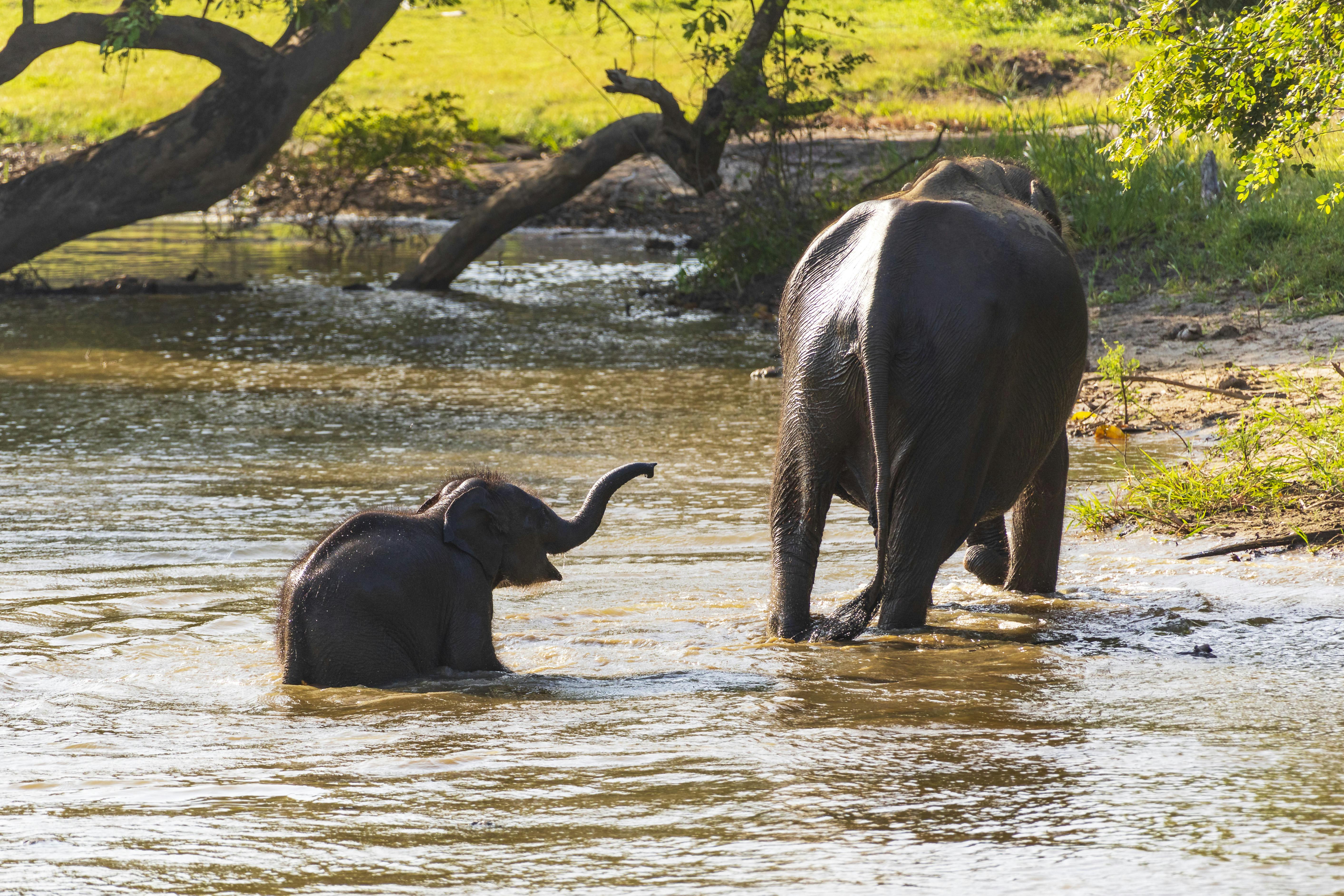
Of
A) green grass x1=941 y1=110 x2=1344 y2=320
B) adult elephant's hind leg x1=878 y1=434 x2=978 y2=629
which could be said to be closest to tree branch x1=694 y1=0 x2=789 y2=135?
green grass x1=941 y1=110 x2=1344 y2=320

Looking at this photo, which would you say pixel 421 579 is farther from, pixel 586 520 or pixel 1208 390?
pixel 1208 390

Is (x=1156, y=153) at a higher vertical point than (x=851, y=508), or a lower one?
higher

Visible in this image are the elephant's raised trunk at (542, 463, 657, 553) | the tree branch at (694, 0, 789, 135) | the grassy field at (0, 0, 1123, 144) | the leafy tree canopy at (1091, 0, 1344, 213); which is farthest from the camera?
the grassy field at (0, 0, 1123, 144)

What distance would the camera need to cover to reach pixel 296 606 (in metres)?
4.75

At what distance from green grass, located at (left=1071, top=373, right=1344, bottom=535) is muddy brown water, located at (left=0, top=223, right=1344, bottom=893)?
27 centimetres

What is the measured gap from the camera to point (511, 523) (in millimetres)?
5254

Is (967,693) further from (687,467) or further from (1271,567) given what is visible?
(687,467)

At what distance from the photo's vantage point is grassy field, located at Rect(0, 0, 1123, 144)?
31141 mm

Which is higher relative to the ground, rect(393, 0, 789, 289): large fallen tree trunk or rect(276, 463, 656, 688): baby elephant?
rect(393, 0, 789, 289): large fallen tree trunk

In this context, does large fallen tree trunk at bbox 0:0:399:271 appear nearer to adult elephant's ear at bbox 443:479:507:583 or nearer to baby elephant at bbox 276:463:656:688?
baby elephant at bbox 276:463:656:688

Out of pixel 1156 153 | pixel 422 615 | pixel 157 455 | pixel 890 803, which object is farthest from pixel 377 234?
pixel 890 803

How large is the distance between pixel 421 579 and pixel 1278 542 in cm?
350

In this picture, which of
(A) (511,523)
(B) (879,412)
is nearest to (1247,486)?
(B) (879,412)

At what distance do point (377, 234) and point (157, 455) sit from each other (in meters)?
14.1
